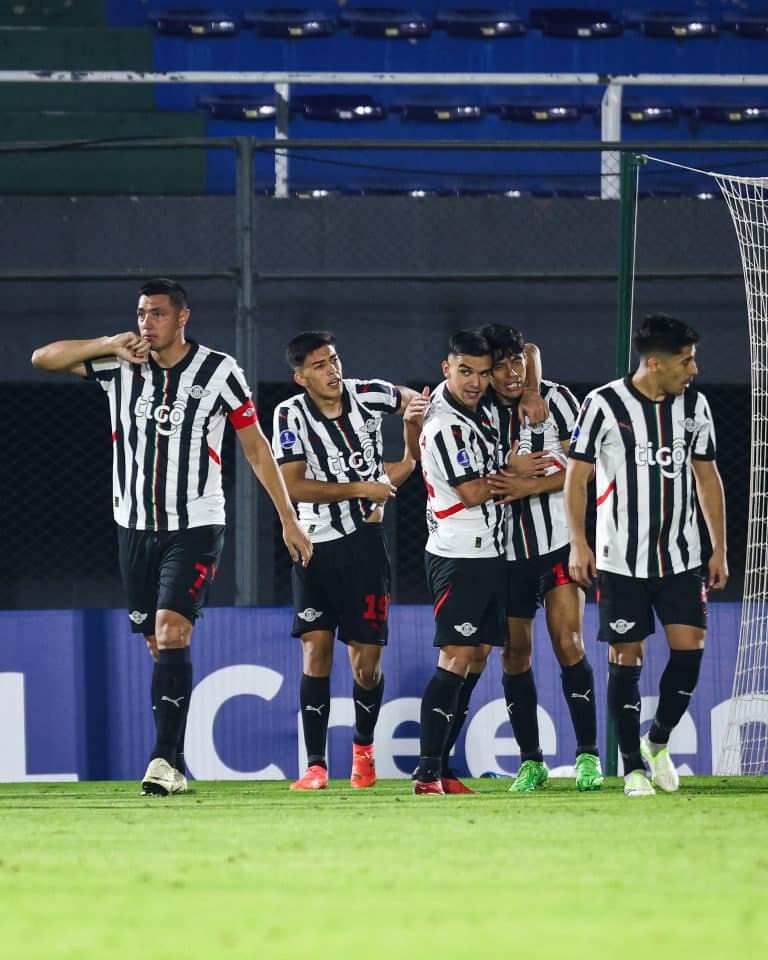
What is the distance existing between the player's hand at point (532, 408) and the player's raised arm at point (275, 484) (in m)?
1.08

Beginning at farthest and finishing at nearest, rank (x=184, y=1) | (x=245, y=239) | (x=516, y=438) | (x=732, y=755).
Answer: (x=184, y=1) → (x=245, y=239) → (x=732, y=755) → (x=516, y=438)

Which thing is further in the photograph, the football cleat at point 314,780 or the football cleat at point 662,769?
the football cleat at point 314,780

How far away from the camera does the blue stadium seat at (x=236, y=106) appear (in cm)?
1213

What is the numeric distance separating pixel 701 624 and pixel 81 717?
315 cm

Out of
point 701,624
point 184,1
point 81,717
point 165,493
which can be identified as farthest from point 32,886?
point 184,1

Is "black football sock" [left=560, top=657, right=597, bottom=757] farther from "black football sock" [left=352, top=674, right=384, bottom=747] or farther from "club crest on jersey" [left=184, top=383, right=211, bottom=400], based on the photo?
"club crest on jersey" [left=184, top=383, right=211, bottom=400]

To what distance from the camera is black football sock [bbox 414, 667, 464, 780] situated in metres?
5.97

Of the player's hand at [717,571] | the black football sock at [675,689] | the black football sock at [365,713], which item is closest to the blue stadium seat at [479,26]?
the black football sock at [365,713]

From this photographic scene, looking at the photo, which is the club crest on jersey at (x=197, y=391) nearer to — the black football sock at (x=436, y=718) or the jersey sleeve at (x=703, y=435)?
the black football sock at (x=436, y=718)

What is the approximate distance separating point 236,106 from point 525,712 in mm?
7214

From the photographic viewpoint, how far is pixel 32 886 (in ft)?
11.6

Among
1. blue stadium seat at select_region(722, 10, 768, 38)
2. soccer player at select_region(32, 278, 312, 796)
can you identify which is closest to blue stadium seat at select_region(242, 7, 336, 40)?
blue stadium seat at select_region(722, 10, 768, 38)

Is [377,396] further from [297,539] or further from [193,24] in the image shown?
[193,24]

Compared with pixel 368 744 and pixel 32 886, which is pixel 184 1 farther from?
pixel 32 886
